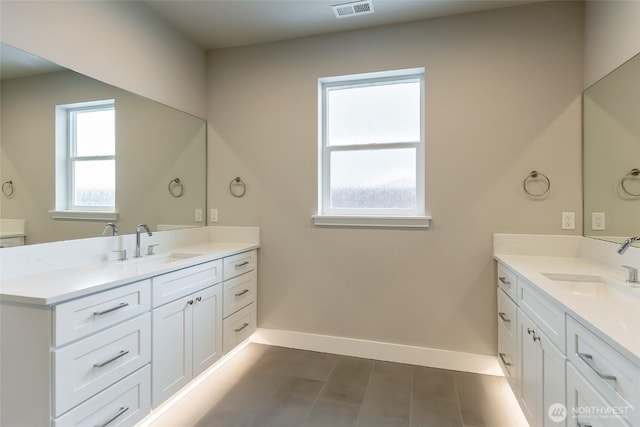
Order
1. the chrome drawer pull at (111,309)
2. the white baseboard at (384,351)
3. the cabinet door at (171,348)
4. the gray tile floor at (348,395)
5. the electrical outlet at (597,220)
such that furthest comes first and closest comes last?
the white baseboard at (384,351)
the electrical outlet at (597,220)
the gray tile floor at (348,395)
the cabinet door at (171,348)
the chrome drawer pull at (111,309)

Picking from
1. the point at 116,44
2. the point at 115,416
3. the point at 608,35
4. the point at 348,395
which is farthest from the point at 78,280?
the point at 608,35

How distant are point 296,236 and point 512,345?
170 centimetres

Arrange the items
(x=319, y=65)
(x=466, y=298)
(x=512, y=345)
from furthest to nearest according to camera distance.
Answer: (x=319, y=65), (x=466, y=298), (x=512, y=345)

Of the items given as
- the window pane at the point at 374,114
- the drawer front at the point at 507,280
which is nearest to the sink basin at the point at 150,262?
the window pane at the point at 374,114

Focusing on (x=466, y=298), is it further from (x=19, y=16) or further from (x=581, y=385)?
(x=19, y=16)

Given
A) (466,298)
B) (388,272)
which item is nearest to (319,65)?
(388,272)

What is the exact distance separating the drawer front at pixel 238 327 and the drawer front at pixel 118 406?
73 centimetres

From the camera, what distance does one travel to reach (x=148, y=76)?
2.31 metres

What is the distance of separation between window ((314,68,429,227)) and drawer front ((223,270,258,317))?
0.77 m

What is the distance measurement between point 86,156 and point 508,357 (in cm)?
292

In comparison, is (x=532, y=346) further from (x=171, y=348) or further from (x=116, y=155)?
(x=116, y=155)

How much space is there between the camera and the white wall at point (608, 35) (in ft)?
5.61

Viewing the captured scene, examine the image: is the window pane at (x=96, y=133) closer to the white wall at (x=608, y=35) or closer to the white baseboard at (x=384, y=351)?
the white baseboard at (x=384, y=351)

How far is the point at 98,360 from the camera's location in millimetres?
1371
